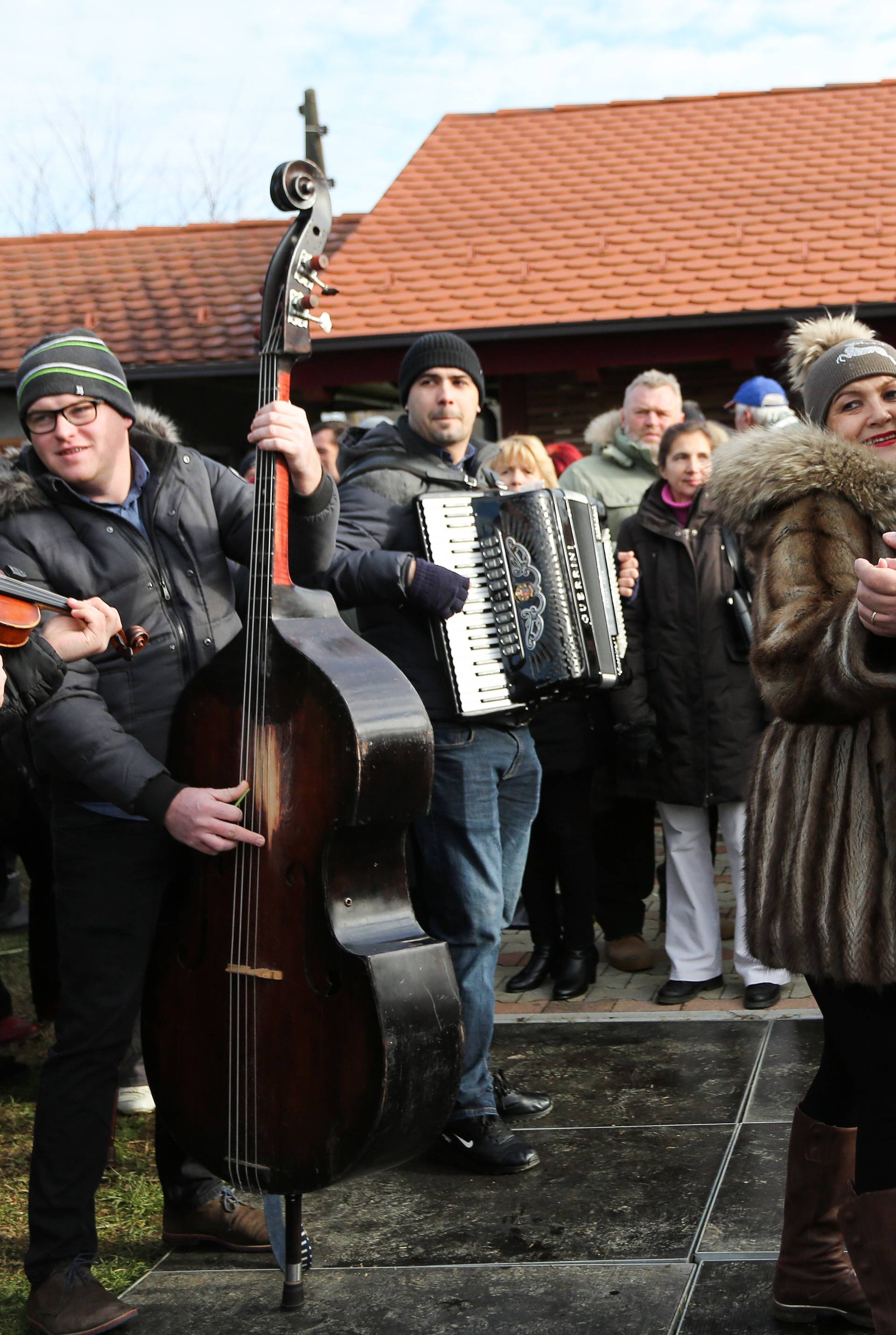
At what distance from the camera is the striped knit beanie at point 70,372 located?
3305 millimetres

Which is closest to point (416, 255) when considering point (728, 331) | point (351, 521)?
point (728, 331)

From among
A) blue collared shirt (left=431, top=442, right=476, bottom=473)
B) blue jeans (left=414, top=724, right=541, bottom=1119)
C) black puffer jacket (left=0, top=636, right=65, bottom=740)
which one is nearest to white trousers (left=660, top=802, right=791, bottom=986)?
blue jeans (left=414, top=724, right=541, bottom=1119)

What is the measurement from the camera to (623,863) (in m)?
6.24

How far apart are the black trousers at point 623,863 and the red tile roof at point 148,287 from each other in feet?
25.6

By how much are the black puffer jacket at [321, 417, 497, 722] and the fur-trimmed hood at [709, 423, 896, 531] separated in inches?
51.7

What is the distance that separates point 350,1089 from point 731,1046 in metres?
2.37

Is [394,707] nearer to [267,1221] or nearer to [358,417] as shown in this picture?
[267,1221]

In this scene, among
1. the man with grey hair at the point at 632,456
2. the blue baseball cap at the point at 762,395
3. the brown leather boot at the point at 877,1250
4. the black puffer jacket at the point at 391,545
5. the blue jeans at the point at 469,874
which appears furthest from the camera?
the blue baseball cap at the point at 762,395

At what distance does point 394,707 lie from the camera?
309 cm

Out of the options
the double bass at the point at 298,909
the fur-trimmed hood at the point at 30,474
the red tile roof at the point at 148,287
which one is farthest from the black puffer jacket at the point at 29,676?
the red tile roof at the point at 148,287

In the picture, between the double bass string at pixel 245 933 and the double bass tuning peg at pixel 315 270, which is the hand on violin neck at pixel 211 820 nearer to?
the double bass string at pixel 245 933

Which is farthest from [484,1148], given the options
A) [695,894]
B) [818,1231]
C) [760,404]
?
[760,404]

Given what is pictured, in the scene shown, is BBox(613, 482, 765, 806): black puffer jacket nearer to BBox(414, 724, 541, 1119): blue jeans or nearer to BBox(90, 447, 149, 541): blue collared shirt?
BBox(414, 724, 541, 1119): blue jeans

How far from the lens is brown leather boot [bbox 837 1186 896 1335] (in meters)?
2.58
